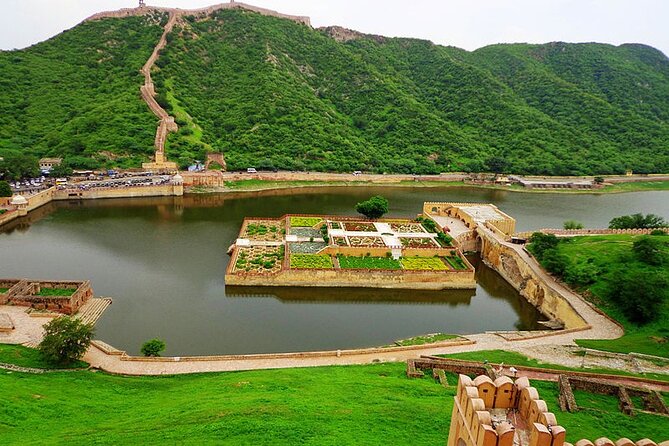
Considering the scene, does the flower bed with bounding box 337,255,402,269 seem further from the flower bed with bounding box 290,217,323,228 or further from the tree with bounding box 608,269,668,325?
the tree with bounding box 608,269,668,325

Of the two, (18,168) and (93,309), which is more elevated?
(18,168)

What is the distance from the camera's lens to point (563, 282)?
3822 centimetres

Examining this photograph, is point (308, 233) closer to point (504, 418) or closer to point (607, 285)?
point (607, 285)

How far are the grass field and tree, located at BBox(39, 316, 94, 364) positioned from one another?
1304mm

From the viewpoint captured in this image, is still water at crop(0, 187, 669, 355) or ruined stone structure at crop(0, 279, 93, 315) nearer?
still water at crop(0, 187, 669, 355)

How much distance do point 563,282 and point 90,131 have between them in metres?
75.5

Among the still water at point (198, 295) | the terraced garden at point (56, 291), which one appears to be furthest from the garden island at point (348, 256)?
the terraced garden at point (56, 291)

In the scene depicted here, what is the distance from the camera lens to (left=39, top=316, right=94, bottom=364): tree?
77.5ft

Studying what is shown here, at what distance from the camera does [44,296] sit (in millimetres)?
31750

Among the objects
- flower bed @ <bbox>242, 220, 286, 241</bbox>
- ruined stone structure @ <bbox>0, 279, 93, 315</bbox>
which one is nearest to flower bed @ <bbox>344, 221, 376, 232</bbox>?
flower bed @ <bbox>242, 220, 286, 241</bbox>

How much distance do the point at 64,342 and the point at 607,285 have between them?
35.7 m

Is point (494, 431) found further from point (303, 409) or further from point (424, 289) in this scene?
point (424, 289)

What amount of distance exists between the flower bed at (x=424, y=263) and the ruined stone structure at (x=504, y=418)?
29485mm

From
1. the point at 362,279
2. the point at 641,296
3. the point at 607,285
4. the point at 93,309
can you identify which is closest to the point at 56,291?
the point at 93,309
